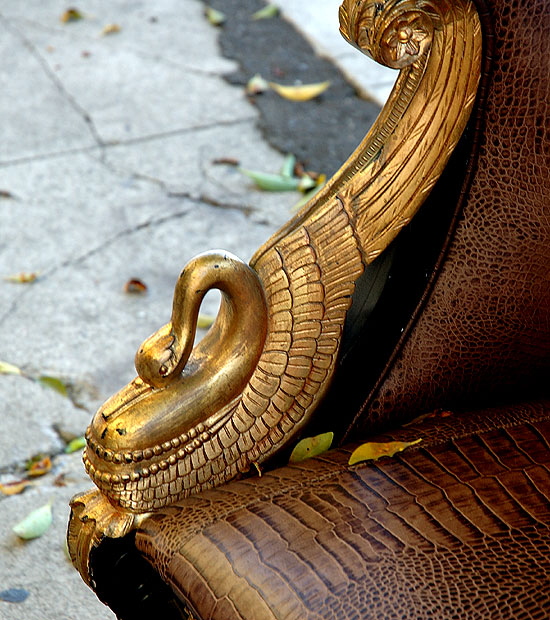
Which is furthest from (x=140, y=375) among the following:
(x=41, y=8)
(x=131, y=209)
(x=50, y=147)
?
(x=41, y=8)

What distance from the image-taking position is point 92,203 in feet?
8.41

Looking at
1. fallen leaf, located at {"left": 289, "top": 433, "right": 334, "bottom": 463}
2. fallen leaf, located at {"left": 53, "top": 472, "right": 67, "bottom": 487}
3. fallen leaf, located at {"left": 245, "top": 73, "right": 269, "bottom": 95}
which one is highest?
fallen leaf, located at {"left": 289, "top": 433, "right": 334, "bottom": 463}

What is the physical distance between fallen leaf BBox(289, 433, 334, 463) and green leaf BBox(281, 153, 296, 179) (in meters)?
1.74

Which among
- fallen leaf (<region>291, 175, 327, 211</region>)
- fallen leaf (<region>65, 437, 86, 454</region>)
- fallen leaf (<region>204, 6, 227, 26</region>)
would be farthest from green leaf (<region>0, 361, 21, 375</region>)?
fallen leaf (<region>204, 6, 227, 26</region>)

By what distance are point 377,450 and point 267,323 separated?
0.18 m

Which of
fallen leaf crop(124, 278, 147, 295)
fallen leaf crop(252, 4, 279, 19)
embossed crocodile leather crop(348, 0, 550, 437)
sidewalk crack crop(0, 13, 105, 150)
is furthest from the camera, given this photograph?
fallen leaf crop(252, 4, 279, 19)

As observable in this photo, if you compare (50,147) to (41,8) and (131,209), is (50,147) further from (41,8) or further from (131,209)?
(41,8)

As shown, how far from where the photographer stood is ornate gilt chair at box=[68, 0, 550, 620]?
2.62 ft

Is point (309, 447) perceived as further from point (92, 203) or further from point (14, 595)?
point (92, 203)

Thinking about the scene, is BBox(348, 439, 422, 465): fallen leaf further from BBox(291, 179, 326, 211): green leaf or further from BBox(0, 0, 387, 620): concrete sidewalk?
BBox(291, 179, 326, 211): green leaf

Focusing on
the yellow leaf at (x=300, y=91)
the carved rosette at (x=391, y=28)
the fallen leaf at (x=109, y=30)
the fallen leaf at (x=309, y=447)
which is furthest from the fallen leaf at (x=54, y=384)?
the fallen leaf at (x=109, y=30)

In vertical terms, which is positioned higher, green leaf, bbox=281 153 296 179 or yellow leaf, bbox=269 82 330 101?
yellow leaf, bbox=269 82 330 101

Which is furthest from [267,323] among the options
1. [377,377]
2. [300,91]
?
[300,91]

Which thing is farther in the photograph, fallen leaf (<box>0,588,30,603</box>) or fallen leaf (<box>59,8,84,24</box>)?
fallen leaf (<box>59,8,84,24</box>)
